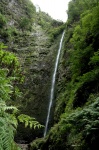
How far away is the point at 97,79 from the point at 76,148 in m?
2.63

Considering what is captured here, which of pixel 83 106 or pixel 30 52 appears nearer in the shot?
pixel 83 106

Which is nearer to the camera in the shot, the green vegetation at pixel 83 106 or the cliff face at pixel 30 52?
the green vegetation at pixel 83 106

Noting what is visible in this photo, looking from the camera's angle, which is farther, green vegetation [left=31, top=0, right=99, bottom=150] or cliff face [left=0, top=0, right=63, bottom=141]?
cliff face [left=0, top=0, right=63, bottom=141]

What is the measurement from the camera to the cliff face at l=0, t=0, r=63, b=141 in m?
16.2

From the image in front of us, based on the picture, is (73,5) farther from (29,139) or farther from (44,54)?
(29,139)

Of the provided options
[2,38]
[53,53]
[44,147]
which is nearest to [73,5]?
[53,53]

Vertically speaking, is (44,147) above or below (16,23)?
below

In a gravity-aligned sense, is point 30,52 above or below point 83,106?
above

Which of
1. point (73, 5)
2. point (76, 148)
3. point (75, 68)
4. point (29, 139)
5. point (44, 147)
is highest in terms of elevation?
point (73, 5)

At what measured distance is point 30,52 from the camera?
23250 mm

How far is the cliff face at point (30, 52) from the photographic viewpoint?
1616 centimetres

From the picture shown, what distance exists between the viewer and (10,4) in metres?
33.2

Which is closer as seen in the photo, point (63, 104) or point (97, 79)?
point (97, 79)

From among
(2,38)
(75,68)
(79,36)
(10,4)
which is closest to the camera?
(75,68)
